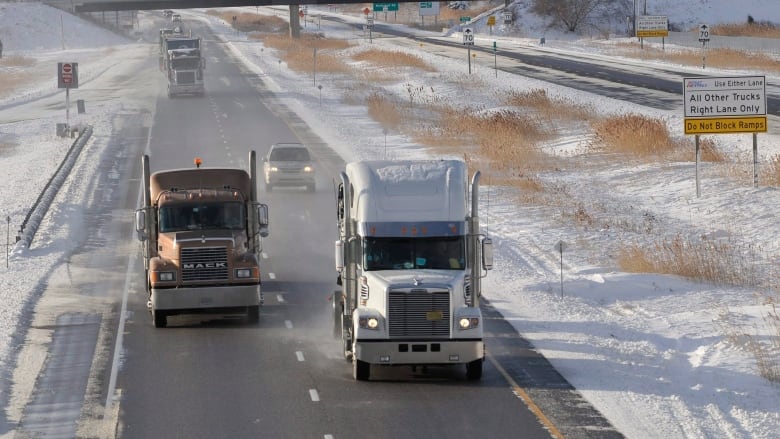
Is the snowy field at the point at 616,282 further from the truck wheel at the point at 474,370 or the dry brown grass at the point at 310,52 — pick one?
the dry brown grass at the point at 310,52

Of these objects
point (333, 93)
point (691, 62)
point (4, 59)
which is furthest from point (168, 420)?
point (4, 59)

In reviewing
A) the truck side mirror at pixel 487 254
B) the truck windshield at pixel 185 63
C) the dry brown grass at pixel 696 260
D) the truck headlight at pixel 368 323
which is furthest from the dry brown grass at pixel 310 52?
the truck headlight at pixel 368 323

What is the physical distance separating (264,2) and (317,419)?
384 ft

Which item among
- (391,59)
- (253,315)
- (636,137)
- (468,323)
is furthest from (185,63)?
(468,323)

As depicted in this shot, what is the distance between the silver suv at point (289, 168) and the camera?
42.8 metres

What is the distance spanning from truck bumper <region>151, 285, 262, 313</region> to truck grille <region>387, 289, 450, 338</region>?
5.85m

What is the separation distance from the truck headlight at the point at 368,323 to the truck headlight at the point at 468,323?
55.1 inches

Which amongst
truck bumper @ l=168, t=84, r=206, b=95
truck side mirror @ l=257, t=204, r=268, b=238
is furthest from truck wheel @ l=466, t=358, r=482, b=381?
truck bumper @ l=168, t=84, r=206, b=95

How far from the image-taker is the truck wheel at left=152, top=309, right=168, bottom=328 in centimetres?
2509

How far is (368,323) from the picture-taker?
790 inches

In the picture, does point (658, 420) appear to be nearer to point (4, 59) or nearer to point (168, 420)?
point (168, 420)

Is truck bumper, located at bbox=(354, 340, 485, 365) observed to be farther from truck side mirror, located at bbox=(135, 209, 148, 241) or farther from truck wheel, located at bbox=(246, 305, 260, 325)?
truck side mirror, located at bbox=(135, 209, 148, 241)

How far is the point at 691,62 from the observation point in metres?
94.6

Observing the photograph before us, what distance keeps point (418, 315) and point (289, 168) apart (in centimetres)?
2345
